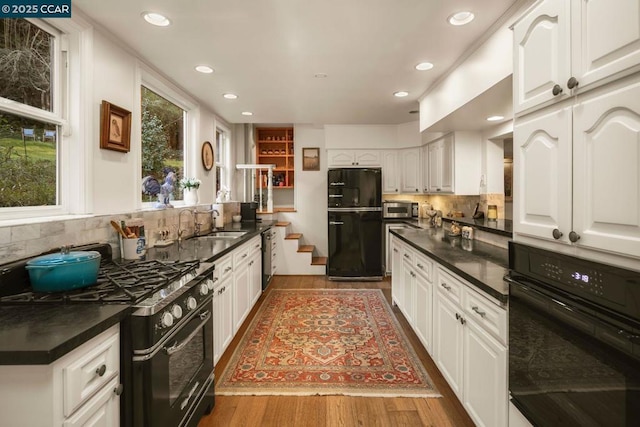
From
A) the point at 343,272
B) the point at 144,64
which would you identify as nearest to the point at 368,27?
the point at 144,64

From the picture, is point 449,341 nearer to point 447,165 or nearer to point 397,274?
point 397,274

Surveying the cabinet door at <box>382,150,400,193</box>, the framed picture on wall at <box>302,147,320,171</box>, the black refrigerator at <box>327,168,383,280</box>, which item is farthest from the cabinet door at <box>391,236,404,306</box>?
the framed picture on wall at <box>302,147,320,171</box>

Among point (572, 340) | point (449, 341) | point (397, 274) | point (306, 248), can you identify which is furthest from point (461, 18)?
point (306, 248)

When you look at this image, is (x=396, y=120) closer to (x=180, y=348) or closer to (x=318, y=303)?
(x=318, y=303)

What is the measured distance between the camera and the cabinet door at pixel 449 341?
1928mm

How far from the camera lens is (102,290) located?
4.77 ft

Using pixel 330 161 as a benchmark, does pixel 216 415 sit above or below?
below

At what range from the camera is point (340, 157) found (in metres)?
5.46

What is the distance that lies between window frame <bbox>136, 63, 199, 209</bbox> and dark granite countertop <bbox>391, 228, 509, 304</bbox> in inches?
94.9

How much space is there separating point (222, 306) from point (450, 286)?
1.67 m

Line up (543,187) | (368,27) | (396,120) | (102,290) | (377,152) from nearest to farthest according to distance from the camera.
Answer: (543,187) → (102,290) → (368,27) → (396,120) → (377,152)

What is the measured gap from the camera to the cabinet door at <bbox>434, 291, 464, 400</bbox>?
1928 millimetres

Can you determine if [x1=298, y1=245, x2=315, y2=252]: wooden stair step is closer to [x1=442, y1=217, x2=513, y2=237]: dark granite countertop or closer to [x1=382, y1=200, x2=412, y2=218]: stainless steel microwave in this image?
[x1=382, y1=200, x2=412, y2=218]: stainless steel microwave

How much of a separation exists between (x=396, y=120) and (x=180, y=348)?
176 inches
